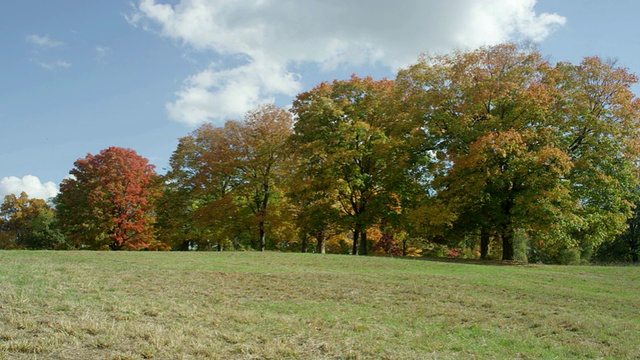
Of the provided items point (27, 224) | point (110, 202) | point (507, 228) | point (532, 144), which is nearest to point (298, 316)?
point (507, 228)

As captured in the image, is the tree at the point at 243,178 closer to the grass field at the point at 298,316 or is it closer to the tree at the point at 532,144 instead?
the tree at the point at 532,144

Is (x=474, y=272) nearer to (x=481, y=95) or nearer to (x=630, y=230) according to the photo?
(x=481, y=95)

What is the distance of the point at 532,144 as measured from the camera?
2366 cm

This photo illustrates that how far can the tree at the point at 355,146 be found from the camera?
27922 mm

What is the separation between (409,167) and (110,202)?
24.8m

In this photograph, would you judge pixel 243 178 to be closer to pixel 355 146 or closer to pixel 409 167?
pixel 355 146

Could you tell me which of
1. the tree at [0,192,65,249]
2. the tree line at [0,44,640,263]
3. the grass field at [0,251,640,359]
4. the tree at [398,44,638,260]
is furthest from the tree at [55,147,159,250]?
the tree at [398,44,638,260]

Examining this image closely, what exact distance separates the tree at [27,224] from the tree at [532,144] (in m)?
46.8

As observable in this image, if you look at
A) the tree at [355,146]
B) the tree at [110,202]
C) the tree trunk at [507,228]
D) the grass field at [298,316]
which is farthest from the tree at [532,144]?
the tree at [110,202]

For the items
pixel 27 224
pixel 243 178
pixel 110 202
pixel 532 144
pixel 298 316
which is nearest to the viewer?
pixel 298 316

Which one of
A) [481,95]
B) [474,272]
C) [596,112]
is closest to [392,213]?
[481,95]

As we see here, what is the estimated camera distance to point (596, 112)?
24219 mm

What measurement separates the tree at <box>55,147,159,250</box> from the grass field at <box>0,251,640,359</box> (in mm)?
23581

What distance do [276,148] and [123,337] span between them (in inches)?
1077
